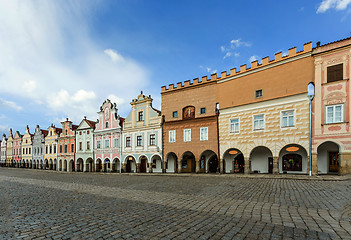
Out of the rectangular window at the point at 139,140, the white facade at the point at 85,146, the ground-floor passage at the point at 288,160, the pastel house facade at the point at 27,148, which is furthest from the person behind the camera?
the pastel house facade at the point at 27,148

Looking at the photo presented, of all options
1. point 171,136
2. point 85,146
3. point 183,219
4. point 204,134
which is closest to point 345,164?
point 204,134

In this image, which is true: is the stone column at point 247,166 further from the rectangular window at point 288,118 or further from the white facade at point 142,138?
the white facade at point 142,138

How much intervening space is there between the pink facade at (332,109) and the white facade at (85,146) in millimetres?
33089

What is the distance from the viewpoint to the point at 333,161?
62.6ft

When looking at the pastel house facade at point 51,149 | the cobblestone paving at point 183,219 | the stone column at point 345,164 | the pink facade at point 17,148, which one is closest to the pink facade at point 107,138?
the pastel house facade at point 51,149

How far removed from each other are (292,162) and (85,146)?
109 ft

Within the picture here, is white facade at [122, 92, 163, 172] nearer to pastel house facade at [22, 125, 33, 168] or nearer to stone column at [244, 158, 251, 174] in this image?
stone column at [244, 158, 251, 174]

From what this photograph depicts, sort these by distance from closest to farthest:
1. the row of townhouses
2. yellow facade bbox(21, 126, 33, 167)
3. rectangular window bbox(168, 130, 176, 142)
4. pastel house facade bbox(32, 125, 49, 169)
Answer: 1. the row of townhouses
2. rectangular window bbox(168, 130, 176, 142)
3. pastel house facade bbox(32, 125, 49, 169)
4. yellow facade bbox(21, 126, 33, 167)

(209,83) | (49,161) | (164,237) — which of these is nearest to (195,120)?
(209,83)

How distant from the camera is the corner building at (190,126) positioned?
83.7ft

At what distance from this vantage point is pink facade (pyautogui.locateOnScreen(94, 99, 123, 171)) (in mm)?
34531

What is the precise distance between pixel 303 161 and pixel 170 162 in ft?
52.1

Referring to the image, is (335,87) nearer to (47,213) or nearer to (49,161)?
(47,213)

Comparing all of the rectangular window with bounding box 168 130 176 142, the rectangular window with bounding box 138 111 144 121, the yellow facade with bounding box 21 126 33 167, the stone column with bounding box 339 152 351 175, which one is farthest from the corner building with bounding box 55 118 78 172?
the stone column with bounding box 339 152 351 175
